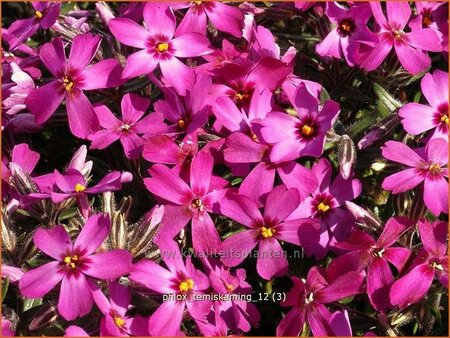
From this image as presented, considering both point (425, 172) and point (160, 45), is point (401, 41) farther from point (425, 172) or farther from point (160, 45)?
point (160, 45)

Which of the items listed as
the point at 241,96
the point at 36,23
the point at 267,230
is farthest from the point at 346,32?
the point at 36,23

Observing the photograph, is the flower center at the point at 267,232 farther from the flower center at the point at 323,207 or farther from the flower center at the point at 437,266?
the flower center at the point at 437,266

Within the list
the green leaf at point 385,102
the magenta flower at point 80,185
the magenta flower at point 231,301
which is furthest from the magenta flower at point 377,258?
the magenta flower at point 80,185

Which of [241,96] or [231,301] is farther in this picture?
[241,96]

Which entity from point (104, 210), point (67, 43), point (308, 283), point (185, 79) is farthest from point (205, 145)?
point (67, 43)

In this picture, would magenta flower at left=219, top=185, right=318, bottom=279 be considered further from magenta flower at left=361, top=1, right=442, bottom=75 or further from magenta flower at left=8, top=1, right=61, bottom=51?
magenta flower at left=8, top=1, right=61, bottom=51

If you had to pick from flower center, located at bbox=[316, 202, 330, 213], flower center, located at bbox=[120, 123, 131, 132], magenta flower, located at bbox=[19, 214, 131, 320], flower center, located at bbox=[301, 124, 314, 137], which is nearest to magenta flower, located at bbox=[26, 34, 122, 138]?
flower center, located at bbox=[120, 123, 131, 132]
